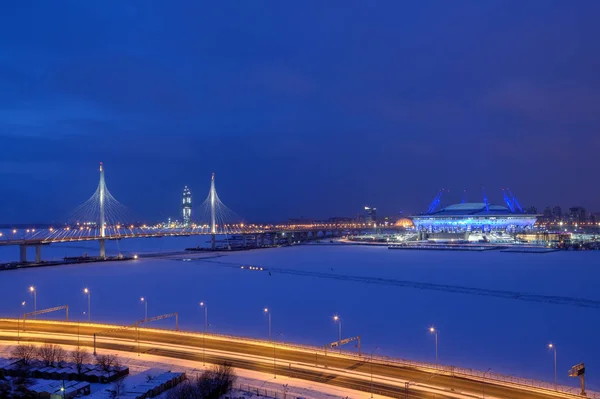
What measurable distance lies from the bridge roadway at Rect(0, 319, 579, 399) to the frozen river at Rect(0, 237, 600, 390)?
605 mm

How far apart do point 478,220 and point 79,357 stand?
33.6 m

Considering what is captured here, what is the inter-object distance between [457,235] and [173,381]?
29.3 metres

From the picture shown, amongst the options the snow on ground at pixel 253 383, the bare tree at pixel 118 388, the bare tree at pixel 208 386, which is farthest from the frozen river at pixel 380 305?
the bare tree at pixel 118 388

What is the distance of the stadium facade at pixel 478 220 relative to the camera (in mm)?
35719

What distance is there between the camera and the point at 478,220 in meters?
36.1

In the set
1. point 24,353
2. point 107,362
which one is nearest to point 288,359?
point 107,362

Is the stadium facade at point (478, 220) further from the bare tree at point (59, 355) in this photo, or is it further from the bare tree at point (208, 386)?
the bare tree at point (208, 386)

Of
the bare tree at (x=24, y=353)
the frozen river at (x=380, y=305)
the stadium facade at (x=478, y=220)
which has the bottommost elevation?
the frozen river at (x=380, y=305)

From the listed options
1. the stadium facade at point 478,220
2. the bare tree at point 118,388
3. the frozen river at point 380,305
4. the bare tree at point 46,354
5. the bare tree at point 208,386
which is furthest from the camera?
the stadium facade at point 478,220

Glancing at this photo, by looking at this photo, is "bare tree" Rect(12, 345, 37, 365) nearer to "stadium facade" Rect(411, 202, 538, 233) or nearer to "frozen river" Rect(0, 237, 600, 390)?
"frozen river" Rect(0, 237, 600, 390)

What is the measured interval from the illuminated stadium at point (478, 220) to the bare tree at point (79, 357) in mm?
30673

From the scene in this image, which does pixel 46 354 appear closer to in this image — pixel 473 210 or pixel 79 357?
pixel 79 357

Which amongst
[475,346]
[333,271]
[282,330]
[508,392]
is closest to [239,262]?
[333,271]

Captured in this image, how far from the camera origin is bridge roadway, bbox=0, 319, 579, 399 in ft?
15.9
